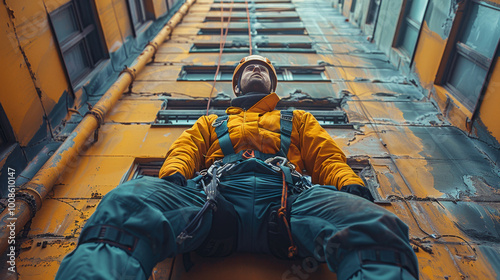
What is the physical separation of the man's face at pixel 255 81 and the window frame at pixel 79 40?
3.01 meters

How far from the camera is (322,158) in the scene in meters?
2.79

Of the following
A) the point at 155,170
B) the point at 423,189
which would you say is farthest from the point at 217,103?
the point at 423,189

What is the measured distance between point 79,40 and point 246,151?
4.42 metres

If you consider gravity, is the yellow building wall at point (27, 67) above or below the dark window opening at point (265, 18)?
above

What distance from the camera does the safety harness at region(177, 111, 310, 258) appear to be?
216cm

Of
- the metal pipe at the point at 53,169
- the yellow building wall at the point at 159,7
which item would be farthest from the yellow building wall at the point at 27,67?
the yellow building wall at the point at 159,7

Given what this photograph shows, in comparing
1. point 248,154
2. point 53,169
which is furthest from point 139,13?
point 248,154

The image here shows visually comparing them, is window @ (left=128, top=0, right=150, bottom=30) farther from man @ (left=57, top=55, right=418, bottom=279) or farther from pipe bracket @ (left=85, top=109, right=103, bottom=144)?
man @ (left=57, top=55, right=418, bottom=279)

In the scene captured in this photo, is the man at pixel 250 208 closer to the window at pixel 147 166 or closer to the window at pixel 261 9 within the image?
the window at pixel 147 166

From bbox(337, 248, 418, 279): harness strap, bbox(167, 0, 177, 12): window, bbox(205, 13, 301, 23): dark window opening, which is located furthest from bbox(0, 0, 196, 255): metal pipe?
bbox(167, 0, 177, 12): window

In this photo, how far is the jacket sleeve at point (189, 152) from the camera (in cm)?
255

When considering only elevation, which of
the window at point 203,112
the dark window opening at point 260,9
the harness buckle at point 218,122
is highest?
the harness buckle at point 218,122

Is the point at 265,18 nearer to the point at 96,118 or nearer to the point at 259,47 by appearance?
the point at 259,47

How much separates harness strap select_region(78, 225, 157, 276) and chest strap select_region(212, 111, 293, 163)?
118 centimetres
